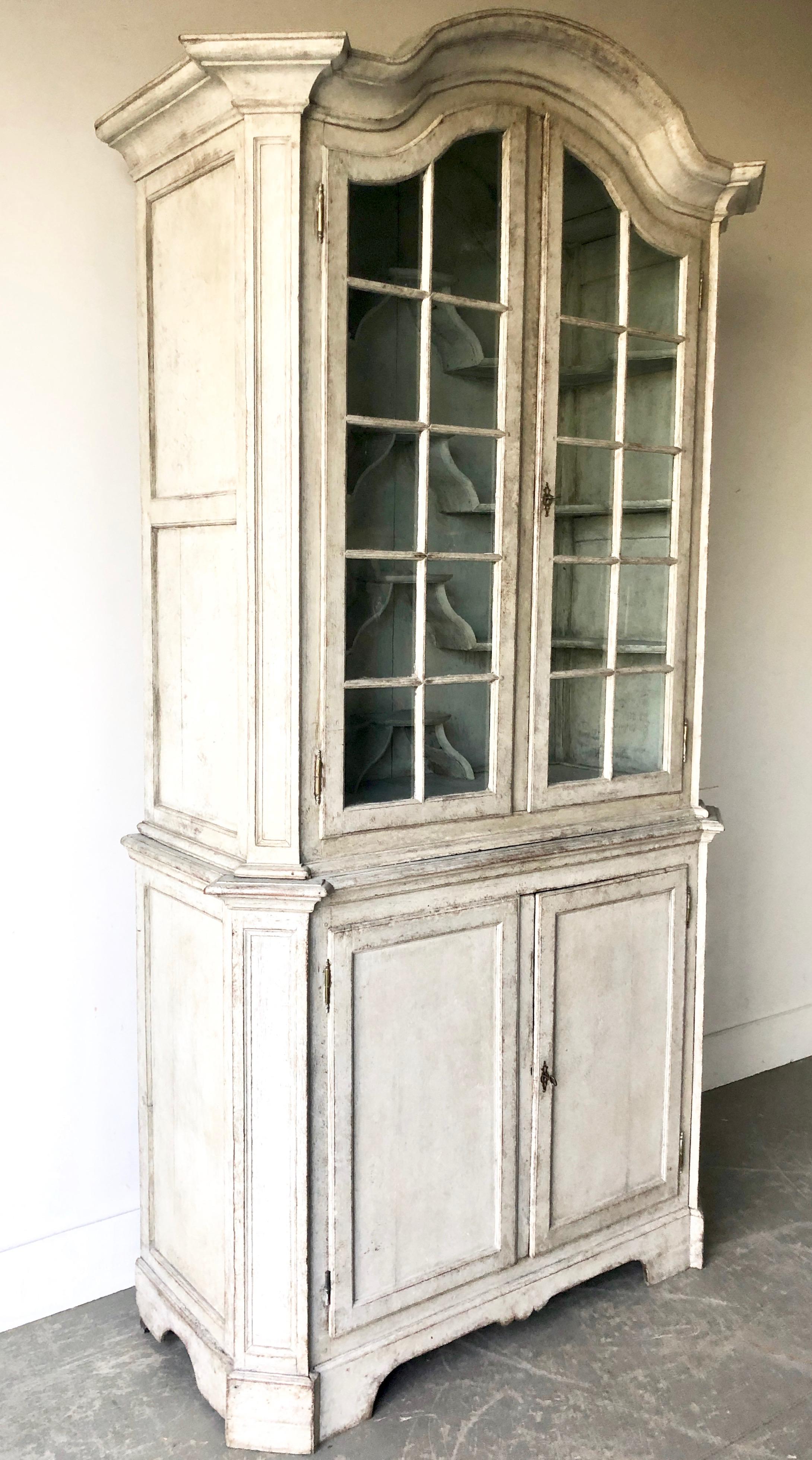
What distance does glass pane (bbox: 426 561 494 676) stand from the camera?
228 centimetres

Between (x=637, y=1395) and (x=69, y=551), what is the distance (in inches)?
80.1

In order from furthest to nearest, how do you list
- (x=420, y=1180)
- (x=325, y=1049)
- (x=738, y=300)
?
(x=738, y=300)
(x=420, y=1180)
(x=325, y=1049)

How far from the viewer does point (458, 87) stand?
2.18 metres

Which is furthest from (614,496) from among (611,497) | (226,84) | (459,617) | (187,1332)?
(187,1332)

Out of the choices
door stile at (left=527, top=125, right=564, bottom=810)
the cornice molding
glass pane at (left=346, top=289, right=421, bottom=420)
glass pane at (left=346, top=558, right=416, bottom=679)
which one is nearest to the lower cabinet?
door stile at (left=527, top=125, right=564, bottom=810)

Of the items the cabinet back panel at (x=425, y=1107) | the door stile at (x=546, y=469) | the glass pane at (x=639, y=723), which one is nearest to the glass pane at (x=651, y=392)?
the door stile at (x=546, y=469)

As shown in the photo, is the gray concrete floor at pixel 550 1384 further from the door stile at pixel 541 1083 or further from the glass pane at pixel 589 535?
the glass pane at pixel 589 535

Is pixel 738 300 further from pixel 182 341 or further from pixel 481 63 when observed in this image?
pixel 182 341

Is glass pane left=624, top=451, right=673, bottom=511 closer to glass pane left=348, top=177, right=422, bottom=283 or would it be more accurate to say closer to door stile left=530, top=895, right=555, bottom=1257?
glass pane left=348, top=177, right=422, bottom=283

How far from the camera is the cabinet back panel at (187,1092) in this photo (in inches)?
88.6

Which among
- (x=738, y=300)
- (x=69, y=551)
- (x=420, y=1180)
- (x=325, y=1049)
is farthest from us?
(x=738, y=300)

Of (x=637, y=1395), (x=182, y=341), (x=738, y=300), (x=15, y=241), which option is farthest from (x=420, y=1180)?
(x=738, y=300)

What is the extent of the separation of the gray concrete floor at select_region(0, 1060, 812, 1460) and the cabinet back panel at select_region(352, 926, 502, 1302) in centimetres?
24

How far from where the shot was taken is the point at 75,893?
8.50 feet
